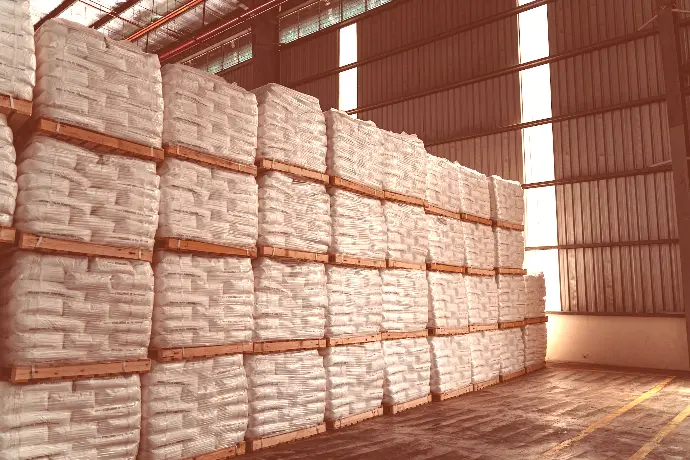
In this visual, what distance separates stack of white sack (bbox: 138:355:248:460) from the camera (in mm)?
4324

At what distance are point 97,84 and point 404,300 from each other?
4.47 m

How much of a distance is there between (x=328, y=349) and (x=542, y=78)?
34.5ft

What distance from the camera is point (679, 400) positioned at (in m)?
7.93

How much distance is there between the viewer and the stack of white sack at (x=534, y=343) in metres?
10.3

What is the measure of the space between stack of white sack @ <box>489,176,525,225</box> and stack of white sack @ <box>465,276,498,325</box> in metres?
1.19

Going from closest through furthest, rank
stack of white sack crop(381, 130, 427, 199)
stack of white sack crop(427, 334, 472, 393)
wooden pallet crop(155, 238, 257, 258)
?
wooden pallet crop(155, 238, 257, 258)
stack of white sack crop(381, 130, 427, 199)
stack of white sack crop(427, 334, 472, 393)

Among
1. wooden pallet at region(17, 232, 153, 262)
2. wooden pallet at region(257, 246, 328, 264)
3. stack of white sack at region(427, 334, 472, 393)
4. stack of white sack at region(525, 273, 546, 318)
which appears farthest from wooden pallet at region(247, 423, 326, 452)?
stack of white sack at region(525, 273, 546, 318)

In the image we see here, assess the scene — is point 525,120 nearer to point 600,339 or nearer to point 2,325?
point 600,339

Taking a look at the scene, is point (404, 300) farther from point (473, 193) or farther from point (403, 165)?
point (473, 193)

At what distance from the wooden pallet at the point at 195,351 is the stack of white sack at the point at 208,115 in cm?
172

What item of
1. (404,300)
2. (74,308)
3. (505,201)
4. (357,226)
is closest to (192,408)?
(74,308)

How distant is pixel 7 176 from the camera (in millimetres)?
3682

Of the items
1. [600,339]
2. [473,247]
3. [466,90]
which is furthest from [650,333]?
[466,90]

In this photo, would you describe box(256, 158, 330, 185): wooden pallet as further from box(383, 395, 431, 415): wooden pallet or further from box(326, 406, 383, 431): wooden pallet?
box(383, 395, 431, 415): wooden pallet
